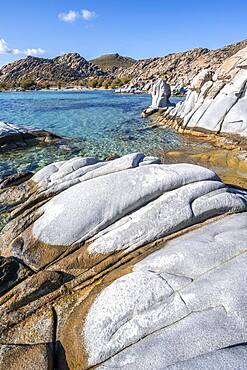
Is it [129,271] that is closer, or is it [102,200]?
[129,271]

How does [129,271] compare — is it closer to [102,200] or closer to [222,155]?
[102,200]

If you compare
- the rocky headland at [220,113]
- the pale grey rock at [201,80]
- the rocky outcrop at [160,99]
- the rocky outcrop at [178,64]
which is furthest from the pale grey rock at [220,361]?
the rocky outcrop at [178,64]

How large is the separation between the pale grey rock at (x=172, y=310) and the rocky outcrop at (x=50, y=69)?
475ft

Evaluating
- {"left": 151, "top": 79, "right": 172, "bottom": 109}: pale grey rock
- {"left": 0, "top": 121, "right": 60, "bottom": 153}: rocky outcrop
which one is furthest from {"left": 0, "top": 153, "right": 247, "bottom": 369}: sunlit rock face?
{"left": 151, "top": 79, "right": 172, "bottom": 109}: pale grey rock

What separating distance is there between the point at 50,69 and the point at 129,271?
164 m

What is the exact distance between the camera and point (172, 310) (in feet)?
15.3

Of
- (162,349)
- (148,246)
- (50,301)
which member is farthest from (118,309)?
(148,246)

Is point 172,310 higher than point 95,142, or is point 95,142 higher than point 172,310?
point 172,310

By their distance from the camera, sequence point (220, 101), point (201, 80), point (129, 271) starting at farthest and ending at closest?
point (201, 80) → point (220, 101) → point (129, 271)

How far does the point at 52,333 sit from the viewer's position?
4.90 metres

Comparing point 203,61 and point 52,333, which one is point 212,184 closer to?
point 52,333

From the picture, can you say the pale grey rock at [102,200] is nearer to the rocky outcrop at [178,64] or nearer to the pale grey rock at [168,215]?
the pale grey rock at [168,215]

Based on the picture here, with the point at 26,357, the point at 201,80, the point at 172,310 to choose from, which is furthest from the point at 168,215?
the point at 201,80

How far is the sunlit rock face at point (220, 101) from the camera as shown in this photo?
20.8m
